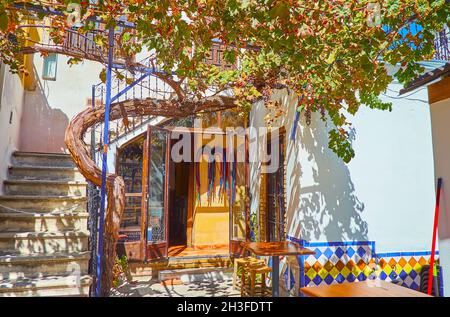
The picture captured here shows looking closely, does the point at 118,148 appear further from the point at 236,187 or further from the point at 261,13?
the point at 261,13

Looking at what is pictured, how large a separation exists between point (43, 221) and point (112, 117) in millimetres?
1803

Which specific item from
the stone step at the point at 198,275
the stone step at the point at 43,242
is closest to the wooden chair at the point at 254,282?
the stone step at the point at 198,275

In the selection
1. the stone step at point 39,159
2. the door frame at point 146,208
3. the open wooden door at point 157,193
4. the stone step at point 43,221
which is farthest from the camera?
the open wooden door at point 157,193

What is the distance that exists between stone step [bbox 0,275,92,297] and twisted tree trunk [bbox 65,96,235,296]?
274 mm

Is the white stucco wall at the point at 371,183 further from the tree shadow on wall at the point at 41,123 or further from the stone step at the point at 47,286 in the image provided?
the tree shadow on wall at the point at 41,123

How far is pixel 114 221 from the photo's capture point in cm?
379

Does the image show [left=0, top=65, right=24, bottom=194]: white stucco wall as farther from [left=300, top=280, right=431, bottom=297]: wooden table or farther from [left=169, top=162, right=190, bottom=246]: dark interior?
[left=300, top=280, right=431, bottom=297]: wooden table

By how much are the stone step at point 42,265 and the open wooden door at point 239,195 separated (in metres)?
3.60

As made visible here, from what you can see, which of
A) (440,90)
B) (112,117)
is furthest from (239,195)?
(440,90)

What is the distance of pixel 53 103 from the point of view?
7344 mm

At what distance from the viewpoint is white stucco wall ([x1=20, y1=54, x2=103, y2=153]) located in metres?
7.11

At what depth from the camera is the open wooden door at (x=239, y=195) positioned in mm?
6996

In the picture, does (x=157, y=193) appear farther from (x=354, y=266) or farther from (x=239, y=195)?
(x=354, y=266)

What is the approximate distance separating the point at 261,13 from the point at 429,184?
4074 mm
